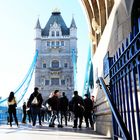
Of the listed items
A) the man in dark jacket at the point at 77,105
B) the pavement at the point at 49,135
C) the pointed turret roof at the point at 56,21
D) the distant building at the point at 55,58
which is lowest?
the pavement at the point at 49,135

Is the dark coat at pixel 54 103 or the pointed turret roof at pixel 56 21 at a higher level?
the pointed turret roof at pixel 56 21

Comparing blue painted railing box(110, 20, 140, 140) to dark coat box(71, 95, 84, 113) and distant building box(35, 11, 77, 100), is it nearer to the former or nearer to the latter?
dark coat box(71, 95, 84, 113)

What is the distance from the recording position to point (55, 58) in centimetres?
6178

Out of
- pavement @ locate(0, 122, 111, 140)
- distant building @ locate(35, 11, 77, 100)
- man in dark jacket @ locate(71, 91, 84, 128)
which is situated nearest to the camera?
pavement @ locate(0, 122, 111, 140)

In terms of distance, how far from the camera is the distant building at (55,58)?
5878cm

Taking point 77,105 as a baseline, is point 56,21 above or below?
above

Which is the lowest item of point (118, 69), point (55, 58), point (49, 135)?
point (49, 135)

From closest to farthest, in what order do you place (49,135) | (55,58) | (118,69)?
(118,69), (49,135), (55,58)

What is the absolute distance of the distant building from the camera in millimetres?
58781

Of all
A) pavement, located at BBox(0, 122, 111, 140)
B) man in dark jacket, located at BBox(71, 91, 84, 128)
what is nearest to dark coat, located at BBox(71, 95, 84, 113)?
man in dark jacket, located at BBox(71, 91, 84, 128)

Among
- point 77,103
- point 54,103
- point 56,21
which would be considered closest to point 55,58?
point 56,21

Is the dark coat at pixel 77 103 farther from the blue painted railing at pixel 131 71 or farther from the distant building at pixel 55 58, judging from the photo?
the distant building at pixel 55 58

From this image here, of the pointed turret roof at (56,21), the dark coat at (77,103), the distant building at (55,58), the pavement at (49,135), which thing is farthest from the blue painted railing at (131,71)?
the pointed turret roof at (56,21)

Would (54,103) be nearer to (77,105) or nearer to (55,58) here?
(77,105)
